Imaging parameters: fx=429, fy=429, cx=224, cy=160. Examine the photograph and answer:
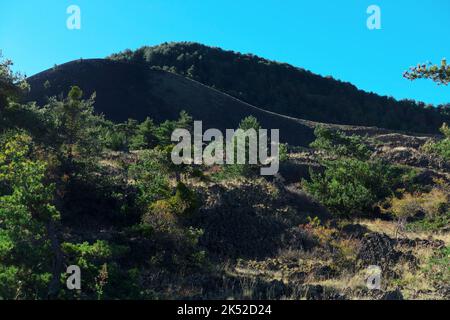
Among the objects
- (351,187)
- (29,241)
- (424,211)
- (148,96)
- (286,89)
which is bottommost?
(424,211)

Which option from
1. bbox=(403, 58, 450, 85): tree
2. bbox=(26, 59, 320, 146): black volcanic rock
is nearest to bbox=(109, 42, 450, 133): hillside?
bbox=(26, 59, 320, 146): black volcanic rock

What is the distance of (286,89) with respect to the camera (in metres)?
97.0

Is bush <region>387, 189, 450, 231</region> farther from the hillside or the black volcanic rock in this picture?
the hillside

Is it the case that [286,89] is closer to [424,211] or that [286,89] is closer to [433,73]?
[424,211]

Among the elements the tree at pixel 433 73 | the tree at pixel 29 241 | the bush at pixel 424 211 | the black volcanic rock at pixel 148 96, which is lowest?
the bush at pixel 424 211

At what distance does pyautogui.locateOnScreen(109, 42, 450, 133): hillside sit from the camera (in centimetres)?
8931

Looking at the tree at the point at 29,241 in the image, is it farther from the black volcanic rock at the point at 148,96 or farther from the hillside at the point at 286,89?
the hillside at the point at 286,89

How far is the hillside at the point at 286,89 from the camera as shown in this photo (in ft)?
293

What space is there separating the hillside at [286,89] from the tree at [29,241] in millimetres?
79567

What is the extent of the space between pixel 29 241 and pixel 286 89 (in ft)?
305

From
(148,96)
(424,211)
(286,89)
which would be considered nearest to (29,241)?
(424,211)

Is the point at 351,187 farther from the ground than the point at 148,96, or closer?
closer

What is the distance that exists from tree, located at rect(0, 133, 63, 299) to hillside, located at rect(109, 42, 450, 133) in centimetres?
7957

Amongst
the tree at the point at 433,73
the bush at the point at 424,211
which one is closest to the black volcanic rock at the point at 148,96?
the bush at the point at 424,211
